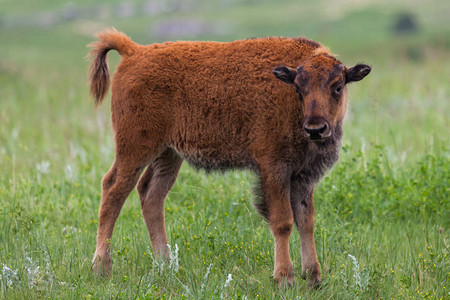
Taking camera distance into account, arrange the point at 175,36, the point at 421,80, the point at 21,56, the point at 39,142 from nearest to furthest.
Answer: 1. the point at 39,142
2. the point at 421,80
3. the point at 21,56
4. the point at 175,36

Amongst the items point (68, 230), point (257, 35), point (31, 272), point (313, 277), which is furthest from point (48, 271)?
point (257, 35)

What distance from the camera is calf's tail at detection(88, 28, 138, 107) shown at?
19.3 ft

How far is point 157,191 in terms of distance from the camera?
6047mm

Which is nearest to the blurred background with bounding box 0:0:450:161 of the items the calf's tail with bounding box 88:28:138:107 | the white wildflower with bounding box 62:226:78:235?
the calf's tail with bounding box 88:28:138:107

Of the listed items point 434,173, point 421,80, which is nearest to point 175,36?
point 421,80

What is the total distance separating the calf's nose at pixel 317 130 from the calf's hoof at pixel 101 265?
206 cm

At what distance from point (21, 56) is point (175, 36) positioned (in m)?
20.4

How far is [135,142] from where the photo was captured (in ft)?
18.1

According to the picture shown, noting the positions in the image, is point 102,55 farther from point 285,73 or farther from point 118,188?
point 285,73

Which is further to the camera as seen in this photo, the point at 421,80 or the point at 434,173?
the point at 421,80

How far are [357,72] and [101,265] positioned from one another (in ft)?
8.91

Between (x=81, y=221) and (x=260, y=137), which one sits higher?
(x=260, y=137)

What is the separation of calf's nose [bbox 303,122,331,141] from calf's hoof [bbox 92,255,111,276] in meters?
2.06

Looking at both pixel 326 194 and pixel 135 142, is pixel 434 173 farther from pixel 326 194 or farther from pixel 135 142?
pixel 135 142
